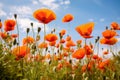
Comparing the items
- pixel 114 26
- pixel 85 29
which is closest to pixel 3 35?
pixel 85 29

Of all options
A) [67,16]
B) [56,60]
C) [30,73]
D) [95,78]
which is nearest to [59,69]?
[95,78]

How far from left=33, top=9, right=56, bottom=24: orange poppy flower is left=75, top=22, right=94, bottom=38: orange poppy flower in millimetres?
455

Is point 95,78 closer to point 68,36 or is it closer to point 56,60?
point 56,60

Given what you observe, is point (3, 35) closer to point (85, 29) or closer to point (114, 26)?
point (85, 29)

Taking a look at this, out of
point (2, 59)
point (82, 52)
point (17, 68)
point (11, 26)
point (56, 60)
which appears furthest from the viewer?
point (56, 60)

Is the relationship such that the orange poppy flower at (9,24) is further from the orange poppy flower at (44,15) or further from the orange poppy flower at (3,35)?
the orange poppy flower at (44,15)

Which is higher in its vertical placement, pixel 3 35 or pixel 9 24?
pixel 9 24

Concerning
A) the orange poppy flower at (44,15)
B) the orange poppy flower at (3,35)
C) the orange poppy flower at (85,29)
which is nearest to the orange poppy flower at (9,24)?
the orange poppy flower at (3,35)

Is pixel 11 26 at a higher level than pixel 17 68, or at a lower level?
higher

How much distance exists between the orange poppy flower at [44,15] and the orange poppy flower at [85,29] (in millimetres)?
455

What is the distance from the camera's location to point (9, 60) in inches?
125

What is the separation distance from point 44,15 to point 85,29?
0.69 m

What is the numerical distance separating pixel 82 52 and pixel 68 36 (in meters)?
2.85

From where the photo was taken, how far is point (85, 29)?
135 inches
